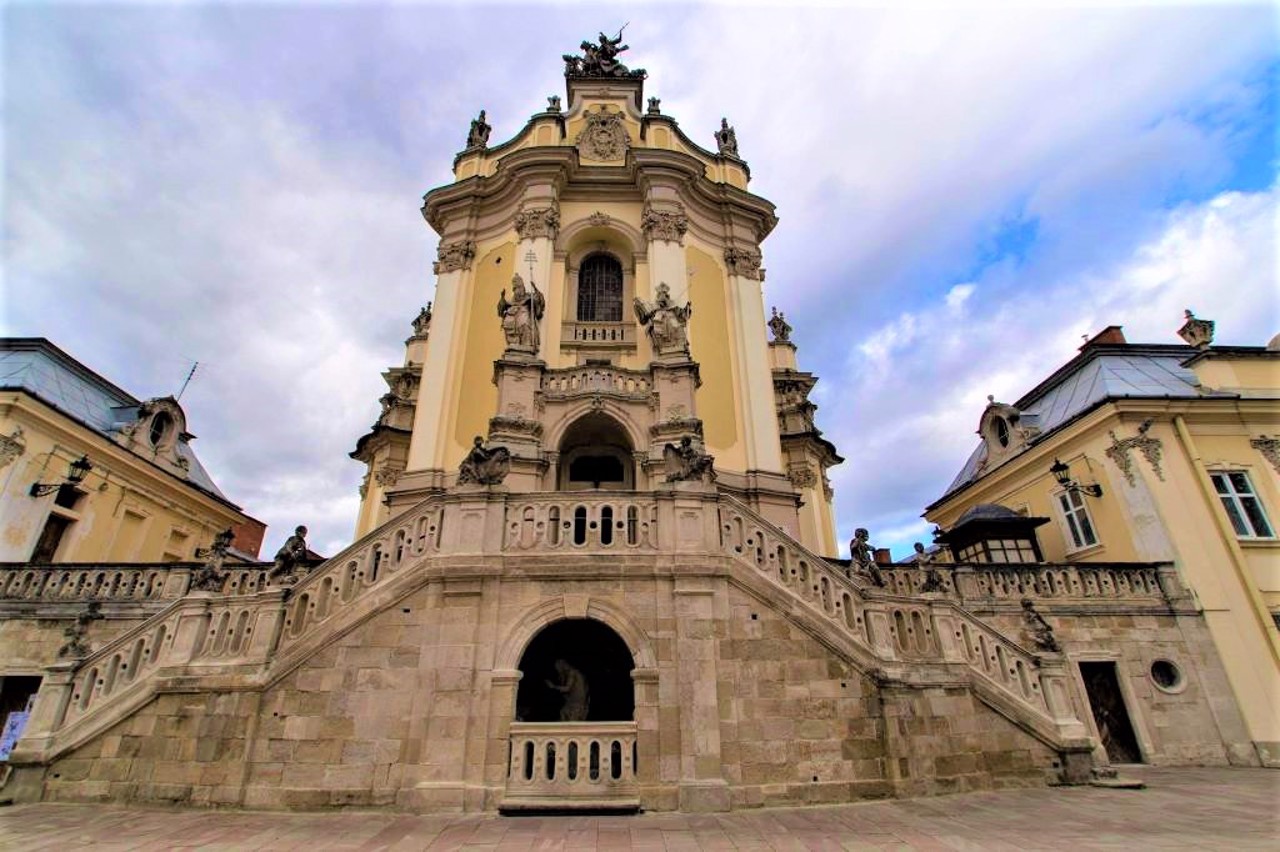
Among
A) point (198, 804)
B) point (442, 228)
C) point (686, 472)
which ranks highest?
point (442, 228)

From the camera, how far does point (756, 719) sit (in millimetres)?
8211

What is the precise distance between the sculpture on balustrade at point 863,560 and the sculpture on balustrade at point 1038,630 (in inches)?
117

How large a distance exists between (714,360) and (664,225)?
499 centimetres

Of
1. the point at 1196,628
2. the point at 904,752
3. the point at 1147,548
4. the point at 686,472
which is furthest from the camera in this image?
the point at 1147,548

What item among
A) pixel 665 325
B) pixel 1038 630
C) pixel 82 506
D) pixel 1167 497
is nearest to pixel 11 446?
pixel 82 506

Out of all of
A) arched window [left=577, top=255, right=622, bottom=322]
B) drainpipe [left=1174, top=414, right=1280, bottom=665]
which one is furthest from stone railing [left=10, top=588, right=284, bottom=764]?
drainpipe [left=1174, top=414, right=1280, bottom=665]

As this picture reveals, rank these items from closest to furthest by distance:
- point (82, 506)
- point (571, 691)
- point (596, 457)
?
point (571, 691) < point (596, 457) < point (82, 506)

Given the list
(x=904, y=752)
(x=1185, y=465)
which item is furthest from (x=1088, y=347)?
(x=904, y=752)

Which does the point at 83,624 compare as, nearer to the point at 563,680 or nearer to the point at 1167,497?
the point at 563,680

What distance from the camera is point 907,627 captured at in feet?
31.3

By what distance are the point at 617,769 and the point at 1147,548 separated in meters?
16.1

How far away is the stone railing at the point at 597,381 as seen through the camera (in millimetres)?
16375

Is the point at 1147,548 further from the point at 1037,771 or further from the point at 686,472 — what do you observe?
the point at 686,472

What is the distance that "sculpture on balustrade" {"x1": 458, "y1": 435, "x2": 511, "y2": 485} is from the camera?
9602mm
